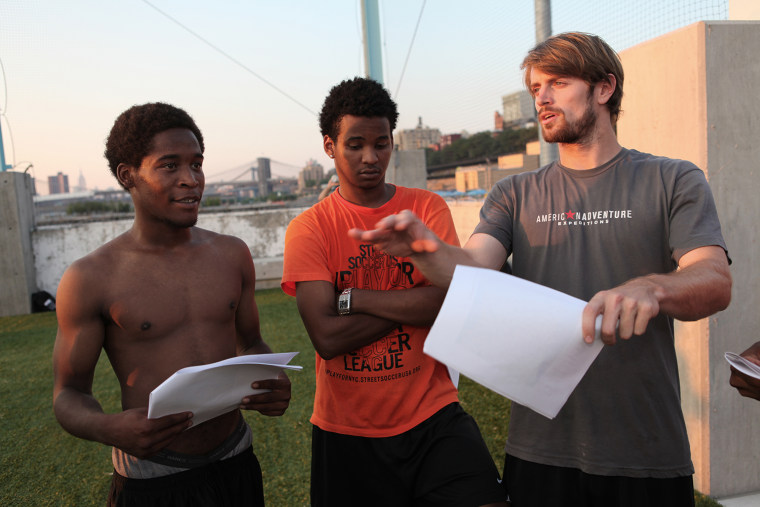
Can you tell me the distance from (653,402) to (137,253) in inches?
72.6

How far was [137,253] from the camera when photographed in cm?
212

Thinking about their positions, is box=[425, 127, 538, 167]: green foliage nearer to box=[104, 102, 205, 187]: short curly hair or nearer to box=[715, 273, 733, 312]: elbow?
box=[104, 102, 205, 187]: short curly hair

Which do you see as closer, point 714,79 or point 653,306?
point 653,306

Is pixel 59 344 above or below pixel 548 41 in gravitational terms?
below

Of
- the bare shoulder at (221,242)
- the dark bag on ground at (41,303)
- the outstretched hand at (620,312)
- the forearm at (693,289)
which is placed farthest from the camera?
the dark bag on ground at (41,303)

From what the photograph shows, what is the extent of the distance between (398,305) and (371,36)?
8.65m

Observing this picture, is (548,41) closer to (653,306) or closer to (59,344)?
(653,306)

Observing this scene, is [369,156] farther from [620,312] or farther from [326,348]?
[620,312]

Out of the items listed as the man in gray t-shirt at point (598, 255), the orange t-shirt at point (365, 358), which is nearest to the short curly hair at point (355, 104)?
the orange t-shirt at point (365, 358)

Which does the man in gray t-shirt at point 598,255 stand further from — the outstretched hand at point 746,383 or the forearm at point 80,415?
the forearm at point 80,415

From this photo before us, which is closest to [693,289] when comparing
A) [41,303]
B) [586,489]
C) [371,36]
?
[586,489]

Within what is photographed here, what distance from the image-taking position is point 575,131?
194 centimetres

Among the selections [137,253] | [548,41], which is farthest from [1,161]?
[548,41]

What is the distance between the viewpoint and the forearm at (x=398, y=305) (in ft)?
7.16
